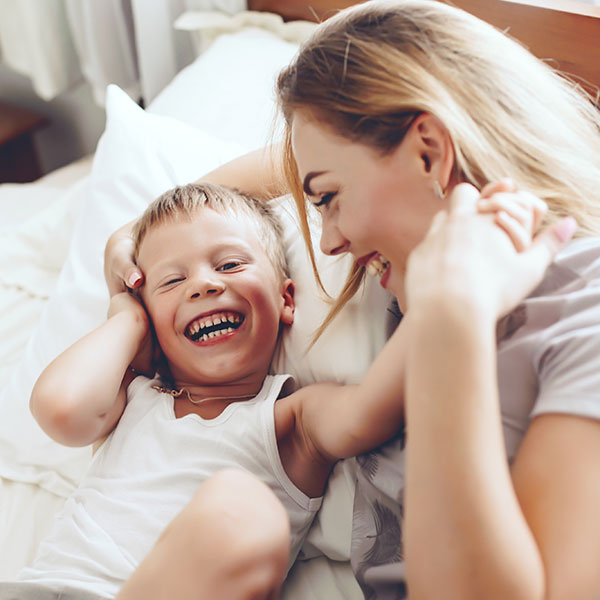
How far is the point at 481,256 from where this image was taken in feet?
2.07

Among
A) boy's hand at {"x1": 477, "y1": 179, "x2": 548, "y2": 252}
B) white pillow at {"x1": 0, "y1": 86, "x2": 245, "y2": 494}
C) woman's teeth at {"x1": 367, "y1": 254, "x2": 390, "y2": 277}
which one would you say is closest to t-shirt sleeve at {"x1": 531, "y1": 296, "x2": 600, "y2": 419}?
boy's hand at {"x1": 477, "y1": 179, "x2": 548, "y2": 252}

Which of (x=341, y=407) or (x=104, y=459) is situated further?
(x=104, y=459)

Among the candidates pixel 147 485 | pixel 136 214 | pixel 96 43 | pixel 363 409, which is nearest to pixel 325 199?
pixel 363 409

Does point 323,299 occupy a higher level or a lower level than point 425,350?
lower

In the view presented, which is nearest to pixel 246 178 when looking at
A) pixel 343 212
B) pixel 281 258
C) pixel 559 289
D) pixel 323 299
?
pixel 281 258

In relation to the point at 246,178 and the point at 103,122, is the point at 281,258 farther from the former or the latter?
the point at 103,122

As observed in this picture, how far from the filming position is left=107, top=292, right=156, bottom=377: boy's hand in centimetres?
117

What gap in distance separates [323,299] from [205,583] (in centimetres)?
50

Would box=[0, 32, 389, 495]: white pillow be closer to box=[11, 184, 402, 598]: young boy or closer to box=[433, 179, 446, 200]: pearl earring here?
box=[11, 184, 402, 598]: young boy

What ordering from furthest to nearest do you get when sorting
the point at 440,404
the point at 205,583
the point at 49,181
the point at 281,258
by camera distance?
the point at 49,181
the point at 281,258
the point at 205,583
the point at 440,404

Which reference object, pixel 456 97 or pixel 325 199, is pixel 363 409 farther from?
pixel 456 97

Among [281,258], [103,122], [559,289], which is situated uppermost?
[559,289]

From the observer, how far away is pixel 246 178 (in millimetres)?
1300

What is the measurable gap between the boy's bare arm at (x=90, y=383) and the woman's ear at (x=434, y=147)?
56 centimetres
